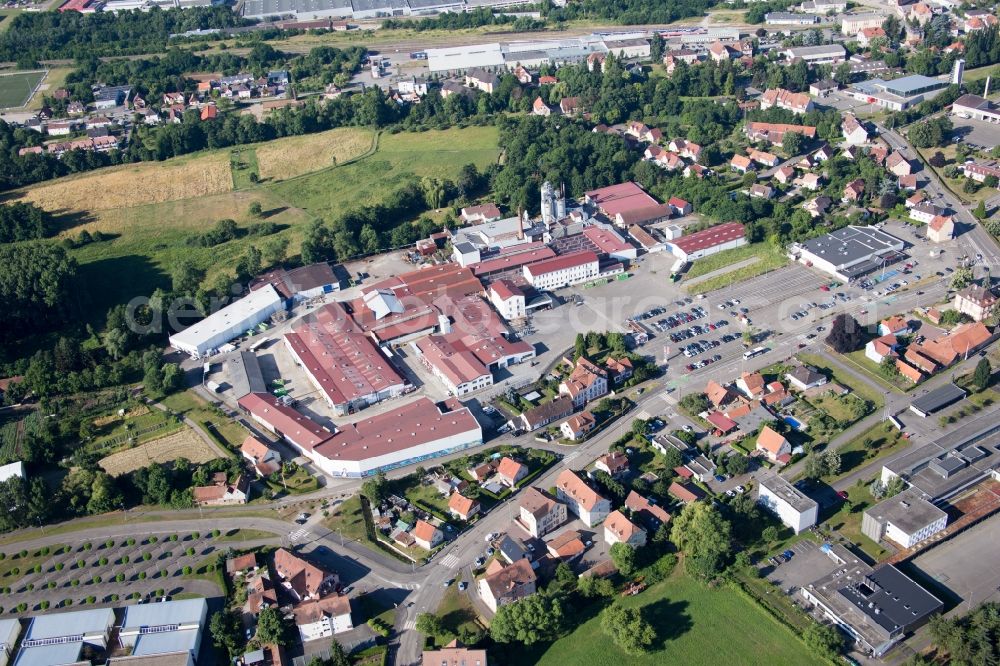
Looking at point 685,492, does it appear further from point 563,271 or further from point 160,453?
point 160,453

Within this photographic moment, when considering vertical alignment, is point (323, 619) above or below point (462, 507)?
below

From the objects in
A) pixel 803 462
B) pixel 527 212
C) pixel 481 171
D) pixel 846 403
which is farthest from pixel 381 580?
pixel 481 171

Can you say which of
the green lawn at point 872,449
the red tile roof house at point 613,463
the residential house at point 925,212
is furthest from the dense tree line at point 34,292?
the residential house at point 925,212

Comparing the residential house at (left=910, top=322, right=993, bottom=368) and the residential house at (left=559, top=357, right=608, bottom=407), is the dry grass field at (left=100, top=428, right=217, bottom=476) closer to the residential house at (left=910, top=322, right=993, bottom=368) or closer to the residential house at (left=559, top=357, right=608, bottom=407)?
the residential house at (left=559, top=357, right=608, bottom=407)

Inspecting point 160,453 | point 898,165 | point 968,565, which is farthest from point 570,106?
point 968,565

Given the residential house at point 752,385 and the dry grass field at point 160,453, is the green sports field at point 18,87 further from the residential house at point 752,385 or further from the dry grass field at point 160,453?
the residential house at point 752,385

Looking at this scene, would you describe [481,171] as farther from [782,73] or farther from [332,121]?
[782,73]
